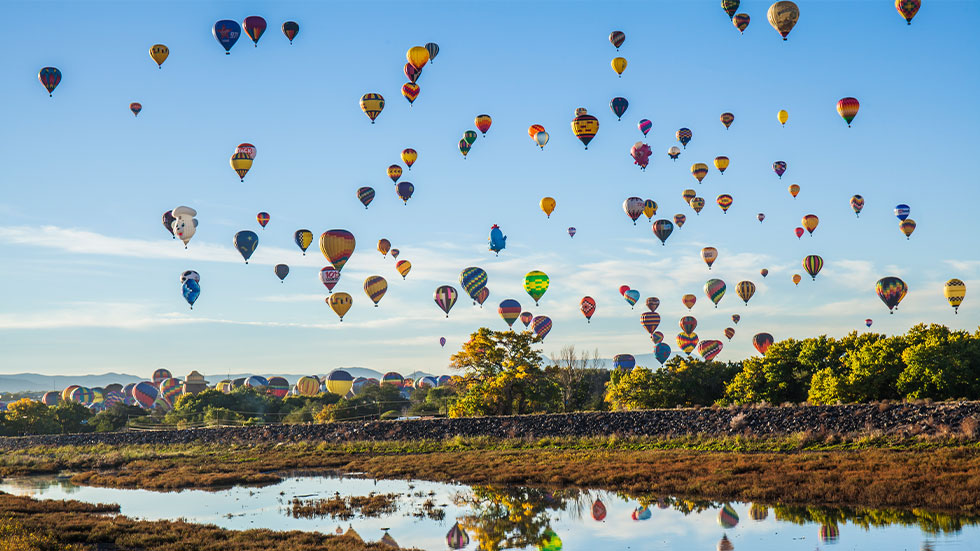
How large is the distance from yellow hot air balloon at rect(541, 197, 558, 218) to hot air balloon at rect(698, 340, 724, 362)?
32.5m

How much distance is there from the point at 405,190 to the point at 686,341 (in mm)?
40851

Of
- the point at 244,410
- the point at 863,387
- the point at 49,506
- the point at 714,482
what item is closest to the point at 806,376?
the point at 863,387

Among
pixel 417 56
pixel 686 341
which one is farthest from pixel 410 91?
pixel 686 341

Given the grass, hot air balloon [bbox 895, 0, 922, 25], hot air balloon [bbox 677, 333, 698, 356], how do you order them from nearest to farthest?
the grass → hot air balloon [bbox 895, 0, 922, 25] → hot air balloon [bbox 677, 333, 698, 356]

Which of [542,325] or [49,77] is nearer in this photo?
[49,77]

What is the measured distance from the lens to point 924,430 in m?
41.0

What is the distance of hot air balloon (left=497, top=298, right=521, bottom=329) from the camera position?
7956cm

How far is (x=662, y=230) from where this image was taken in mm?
78750

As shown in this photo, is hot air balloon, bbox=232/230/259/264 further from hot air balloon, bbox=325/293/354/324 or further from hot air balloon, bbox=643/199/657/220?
hot air balloon, bbox=643/199/657/220

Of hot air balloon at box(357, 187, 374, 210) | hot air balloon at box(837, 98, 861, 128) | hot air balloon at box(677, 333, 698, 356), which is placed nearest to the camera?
hot air balloon at box(837, 98, 861, 128)

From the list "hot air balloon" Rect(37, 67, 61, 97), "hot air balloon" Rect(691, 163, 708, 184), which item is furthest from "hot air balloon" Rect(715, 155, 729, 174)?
"hot air balloon" Rect(37, 67, 61, 97)

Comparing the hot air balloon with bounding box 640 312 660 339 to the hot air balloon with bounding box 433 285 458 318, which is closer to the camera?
the hot air balloon with bounding box 433 285 458 318

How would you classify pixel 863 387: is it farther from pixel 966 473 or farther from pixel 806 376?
pixel 966 473

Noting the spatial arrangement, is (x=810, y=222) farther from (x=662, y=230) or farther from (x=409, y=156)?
(x=409, y=156)
